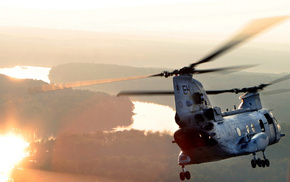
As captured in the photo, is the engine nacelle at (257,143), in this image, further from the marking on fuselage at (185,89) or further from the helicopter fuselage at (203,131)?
the marking on fuselage at (185,89)

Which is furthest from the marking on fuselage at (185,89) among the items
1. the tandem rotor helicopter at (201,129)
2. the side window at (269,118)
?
the side window at (269,118)

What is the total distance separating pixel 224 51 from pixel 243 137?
14.3 metres

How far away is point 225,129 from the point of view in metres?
49.8

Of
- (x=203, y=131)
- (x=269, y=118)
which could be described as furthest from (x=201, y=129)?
(x=269, y=118)

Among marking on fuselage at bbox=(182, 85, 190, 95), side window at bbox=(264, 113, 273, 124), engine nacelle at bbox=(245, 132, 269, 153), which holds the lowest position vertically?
engine nacelle at bbox=(245, 132, 269, 153)

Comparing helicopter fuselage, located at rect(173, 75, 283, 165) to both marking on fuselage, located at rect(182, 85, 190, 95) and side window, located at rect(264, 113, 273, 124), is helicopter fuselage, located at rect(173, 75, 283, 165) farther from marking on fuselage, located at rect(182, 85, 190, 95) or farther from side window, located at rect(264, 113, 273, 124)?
side window, located at rect(264, 113, 273, 124)

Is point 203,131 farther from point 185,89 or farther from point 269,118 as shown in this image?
point 269,118

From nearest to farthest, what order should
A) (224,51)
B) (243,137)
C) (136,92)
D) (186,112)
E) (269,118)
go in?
(224,51) < (136,92) < (186,112) < (243,137) < (269,118)

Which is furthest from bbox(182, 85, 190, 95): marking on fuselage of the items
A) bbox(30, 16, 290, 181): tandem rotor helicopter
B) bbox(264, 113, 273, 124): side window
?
bbox(264, 113, 273, 124): side window

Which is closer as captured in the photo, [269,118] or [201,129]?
[201,129]

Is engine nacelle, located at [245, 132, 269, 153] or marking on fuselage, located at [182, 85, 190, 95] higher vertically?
marking on fuselage, located at [182, 85, 190, 95]

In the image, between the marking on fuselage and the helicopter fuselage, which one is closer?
the helicopter fuselage

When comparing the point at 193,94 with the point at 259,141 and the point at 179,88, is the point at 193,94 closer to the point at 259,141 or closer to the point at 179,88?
the point at 179,88

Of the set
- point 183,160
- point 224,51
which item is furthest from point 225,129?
point 224,51
